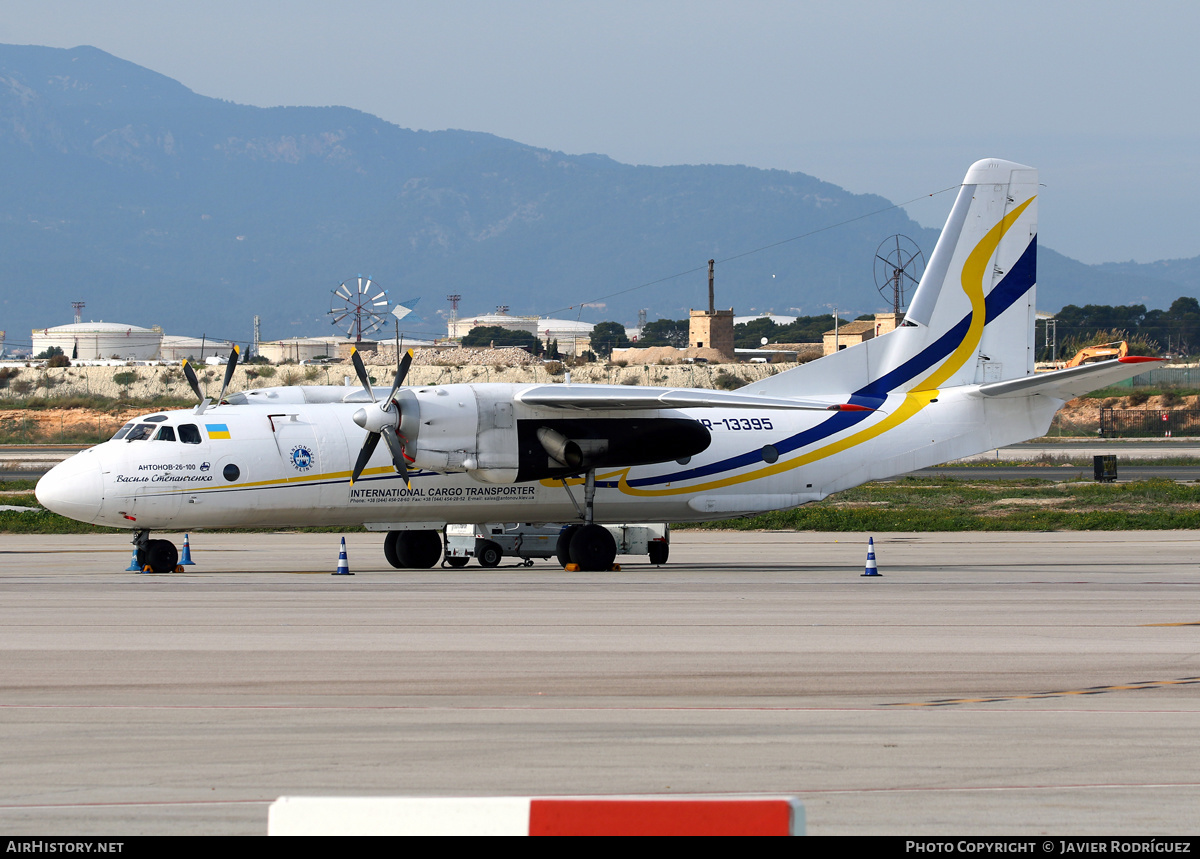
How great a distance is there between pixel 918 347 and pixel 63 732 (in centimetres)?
2307

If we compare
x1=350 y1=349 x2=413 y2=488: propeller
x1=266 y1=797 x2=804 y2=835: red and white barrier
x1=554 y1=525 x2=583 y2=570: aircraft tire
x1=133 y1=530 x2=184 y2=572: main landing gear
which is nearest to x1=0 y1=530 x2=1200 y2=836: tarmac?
x1=133 y1=530 x2=184 y2=572: main landing gear

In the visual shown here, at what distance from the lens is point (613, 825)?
452cm

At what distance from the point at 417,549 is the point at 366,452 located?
11.5ft

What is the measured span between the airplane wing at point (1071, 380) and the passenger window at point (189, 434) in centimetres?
1727

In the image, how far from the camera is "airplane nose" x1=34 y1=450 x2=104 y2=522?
955 inches

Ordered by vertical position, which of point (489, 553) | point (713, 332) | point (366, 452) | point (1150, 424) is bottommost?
point (489, 553)

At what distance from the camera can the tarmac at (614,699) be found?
8000 mm

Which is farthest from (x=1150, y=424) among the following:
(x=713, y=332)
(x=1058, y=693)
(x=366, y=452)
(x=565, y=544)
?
(x=1058, y=693)

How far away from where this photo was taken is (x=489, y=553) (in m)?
28.2

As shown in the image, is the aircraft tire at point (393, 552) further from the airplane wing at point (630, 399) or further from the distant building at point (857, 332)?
the distant building at point (857, 332)

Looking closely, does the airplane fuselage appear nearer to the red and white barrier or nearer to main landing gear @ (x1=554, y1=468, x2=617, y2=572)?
main landing gear @ (x1=554, y1=468, x2=617, y2=572)

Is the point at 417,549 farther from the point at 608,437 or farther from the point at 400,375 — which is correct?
the point at 608,437

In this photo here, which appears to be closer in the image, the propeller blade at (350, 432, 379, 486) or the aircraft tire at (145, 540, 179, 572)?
the aircraft tire at (145, 540, 179, 572)

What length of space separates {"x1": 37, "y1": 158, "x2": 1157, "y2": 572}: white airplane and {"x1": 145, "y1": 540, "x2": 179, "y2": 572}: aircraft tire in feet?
0.09
